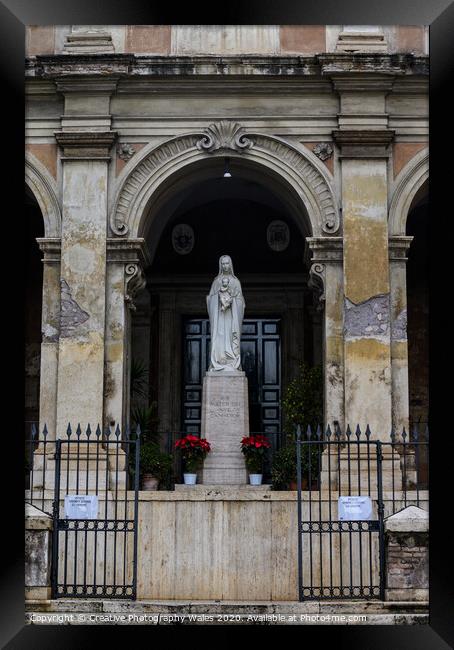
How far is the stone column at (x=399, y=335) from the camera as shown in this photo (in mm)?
14797

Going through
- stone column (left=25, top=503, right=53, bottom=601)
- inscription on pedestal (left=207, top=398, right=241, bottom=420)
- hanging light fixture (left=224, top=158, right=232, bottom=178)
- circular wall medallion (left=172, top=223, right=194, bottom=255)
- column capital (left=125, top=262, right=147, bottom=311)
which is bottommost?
stone column (left=25, top=503, right=53, bottom=601)

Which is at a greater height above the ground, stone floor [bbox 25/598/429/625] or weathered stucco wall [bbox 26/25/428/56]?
weathered stucco wall [bbox 26/25/428/56]

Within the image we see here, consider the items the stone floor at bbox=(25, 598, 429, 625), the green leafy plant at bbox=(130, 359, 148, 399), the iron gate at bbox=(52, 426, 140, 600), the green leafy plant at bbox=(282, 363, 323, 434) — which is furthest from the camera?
the green leafy plant at bbox=(130, 359, 148, 399)

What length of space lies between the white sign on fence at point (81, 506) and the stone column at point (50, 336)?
2873mm

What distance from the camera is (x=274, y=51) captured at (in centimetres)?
1572

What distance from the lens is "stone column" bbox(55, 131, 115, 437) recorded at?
1475 centimetres

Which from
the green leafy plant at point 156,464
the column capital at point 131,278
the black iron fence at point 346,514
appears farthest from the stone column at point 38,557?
the column capital at point 131,278

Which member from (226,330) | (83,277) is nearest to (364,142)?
(226,330)

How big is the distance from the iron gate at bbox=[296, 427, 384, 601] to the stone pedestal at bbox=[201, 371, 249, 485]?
118 cm

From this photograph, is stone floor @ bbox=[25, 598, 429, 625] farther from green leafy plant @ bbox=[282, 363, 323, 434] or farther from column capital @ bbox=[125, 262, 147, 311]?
column capital @ bbox=[125, 262, 147, 311]

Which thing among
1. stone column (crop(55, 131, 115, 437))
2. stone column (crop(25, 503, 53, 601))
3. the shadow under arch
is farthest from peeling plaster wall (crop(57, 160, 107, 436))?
stone column (crop(25, 503, 53, 601))

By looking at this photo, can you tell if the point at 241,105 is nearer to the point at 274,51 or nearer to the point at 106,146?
the point at 274,51

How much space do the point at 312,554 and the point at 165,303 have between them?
8195 millimetres
